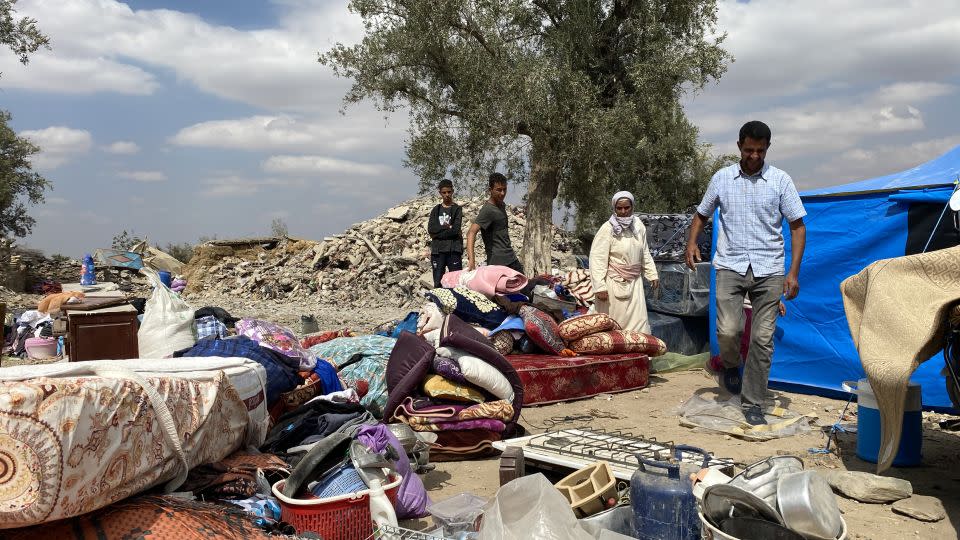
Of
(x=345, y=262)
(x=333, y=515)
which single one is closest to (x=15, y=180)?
(x=345, y=262)

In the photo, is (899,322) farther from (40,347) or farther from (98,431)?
(40,347)

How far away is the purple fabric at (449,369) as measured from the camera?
4.48m

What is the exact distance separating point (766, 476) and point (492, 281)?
387 centimetres

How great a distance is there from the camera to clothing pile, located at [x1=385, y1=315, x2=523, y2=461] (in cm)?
434

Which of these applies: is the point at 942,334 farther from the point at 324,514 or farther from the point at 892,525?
the point at 324,514

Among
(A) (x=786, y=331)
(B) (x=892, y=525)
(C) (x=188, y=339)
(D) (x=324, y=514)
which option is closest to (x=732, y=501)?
(B) (x=892, y=525)

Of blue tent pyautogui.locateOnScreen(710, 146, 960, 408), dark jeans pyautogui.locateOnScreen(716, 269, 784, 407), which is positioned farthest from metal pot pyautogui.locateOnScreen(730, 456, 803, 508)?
blue tent pyautogui.locateOnScreen(710, 146, 960, 408)

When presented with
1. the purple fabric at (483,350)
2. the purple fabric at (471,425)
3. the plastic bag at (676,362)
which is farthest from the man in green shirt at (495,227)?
the purple fabric at (471,425)

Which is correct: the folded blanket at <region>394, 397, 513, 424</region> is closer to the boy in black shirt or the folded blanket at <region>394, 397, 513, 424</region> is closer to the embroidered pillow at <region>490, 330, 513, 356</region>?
the embroidered pillow at <region>490, 330, 513, 356</region>

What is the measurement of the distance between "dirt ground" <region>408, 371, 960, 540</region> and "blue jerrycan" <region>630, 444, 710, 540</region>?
0.98 m

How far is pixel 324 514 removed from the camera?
9.36 feet

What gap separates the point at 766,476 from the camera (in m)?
2.72

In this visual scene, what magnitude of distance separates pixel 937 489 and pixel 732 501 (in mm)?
1899

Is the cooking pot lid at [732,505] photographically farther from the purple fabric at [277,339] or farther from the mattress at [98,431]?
the purple fabric at [277,339]
